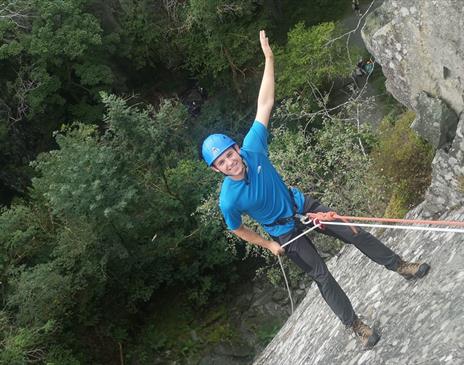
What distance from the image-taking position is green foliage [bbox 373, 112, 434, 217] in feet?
24.5

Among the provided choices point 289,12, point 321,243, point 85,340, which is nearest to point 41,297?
point 85,340

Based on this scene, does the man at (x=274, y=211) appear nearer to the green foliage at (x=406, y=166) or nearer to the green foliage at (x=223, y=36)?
the green foliage at (x=406, y=166)

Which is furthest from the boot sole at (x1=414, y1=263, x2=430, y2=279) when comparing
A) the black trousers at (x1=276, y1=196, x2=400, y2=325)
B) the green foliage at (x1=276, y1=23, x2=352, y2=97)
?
the green foliage at (x1=276, y1=23, x2=352, y2=97)

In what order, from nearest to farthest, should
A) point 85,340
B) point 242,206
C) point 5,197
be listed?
point 242,206 < point 85,340 < point 5,197

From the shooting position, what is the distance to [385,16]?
245 inches

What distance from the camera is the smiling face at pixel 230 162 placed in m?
4.56

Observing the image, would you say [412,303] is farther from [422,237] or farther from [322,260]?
[422,237]

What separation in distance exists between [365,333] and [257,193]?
179 centimetres

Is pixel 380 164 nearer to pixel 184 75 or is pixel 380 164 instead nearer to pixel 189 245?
pixel 189 245

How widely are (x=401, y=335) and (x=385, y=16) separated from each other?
140 inches

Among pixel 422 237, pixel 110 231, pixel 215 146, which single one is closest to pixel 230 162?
pixel 215 146

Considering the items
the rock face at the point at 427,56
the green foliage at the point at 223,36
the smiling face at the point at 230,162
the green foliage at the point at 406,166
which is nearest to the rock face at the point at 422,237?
the rock face at the point at 427,56

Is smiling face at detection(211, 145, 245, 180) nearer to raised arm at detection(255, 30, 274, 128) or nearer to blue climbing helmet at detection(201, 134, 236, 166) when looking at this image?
blue climbing helmet at detection(201, 134, 236, 166)

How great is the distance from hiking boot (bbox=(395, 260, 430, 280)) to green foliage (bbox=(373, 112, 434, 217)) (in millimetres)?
2374
